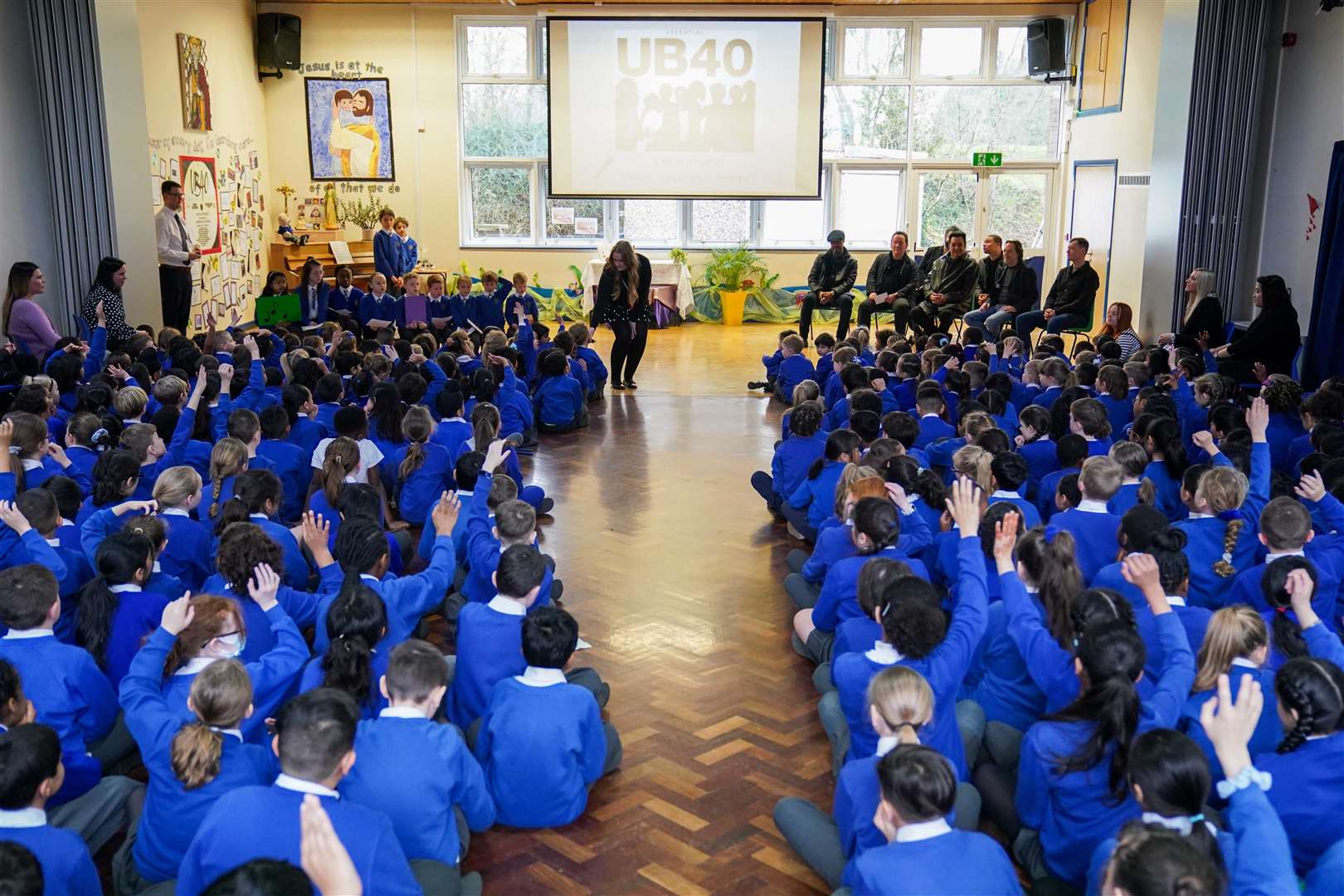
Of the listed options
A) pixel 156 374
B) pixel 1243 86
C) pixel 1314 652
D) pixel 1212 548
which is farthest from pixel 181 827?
pixel 1243 86

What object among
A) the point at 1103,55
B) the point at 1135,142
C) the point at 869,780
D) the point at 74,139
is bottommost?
the point at 869,780

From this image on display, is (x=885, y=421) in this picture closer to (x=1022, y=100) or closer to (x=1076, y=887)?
(x=1076, y=887)

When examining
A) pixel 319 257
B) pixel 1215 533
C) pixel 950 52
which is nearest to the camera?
pixel 1215 533

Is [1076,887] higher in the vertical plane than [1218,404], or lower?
lower

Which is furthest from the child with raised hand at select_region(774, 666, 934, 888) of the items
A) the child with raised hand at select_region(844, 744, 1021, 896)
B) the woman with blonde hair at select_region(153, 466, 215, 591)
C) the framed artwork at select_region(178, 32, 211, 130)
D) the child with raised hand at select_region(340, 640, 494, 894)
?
the framed artwork at select_region(178, 32, 211, 130)

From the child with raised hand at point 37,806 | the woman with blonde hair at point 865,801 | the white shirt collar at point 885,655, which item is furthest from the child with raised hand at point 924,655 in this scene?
the child with raised hand at point 37,806

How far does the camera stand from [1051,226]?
48.5ft

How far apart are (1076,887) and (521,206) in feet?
43.6

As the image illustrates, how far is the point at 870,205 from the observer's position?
15.0 m

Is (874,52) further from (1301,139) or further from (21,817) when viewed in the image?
(21,817)

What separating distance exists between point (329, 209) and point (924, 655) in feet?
42.3

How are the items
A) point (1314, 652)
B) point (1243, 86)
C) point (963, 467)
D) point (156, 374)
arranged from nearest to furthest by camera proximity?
point (1314, 652), point (963, 467), point (156, 374), point (1243, 86)

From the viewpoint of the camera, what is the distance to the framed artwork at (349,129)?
14.2 meters

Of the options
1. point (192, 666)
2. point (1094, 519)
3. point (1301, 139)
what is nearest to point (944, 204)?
point (1301, 139)
